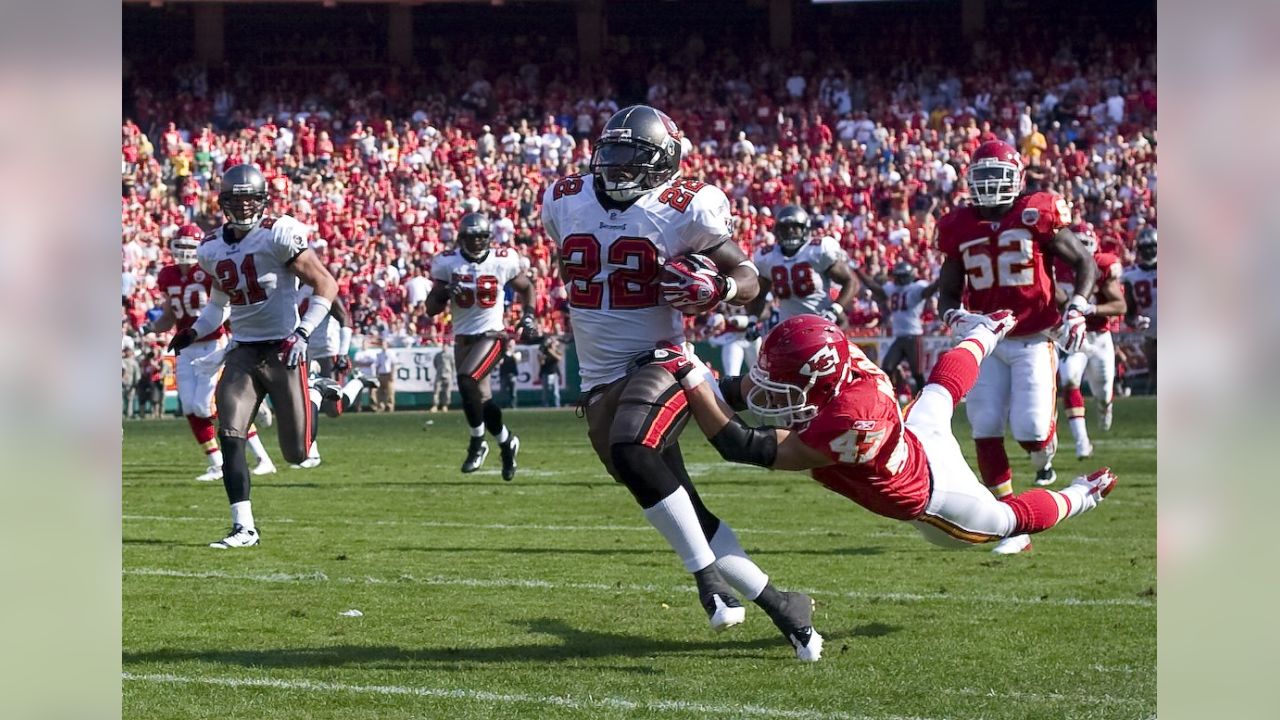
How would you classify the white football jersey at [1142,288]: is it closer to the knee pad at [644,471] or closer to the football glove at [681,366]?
the football glove at [681,366]

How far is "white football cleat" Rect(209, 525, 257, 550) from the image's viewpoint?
6.90 metres

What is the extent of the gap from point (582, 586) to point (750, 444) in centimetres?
186

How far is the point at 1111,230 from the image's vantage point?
2169 cm

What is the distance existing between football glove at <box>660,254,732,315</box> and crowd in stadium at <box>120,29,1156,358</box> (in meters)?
15.5

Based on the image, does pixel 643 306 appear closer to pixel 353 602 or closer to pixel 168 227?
pixel 353 602

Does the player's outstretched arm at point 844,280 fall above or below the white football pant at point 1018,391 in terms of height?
above

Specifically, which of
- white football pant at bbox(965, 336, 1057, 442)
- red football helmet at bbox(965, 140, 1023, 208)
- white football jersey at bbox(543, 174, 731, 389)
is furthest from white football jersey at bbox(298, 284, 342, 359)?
white football jersey at bbox(543, 174, 731, 389)

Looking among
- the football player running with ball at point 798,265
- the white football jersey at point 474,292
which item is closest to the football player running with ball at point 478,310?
the white football jersey at point 474,292

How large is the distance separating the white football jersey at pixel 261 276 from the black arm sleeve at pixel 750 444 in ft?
11.4

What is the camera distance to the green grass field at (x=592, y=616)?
3859mm

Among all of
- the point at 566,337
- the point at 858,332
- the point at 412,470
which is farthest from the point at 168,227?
the point at 412,470

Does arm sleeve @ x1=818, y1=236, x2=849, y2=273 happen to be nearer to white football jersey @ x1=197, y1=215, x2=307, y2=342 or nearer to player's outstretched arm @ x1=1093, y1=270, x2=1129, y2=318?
player's outstretched arm @ x1=1093, y1=270, x2=1129, y2=318

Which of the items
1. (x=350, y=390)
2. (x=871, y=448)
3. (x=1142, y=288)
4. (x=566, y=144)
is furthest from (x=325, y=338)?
(x=566, y=144)
